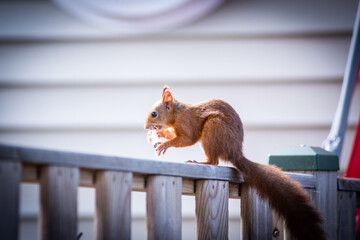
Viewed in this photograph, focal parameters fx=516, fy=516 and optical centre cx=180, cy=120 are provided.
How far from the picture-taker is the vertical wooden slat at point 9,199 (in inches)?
42.2

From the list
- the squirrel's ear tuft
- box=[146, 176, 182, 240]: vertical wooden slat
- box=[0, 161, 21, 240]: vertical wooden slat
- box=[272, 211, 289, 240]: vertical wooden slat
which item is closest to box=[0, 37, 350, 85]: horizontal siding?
the squirrel's ear tuft

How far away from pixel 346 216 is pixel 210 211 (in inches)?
33.6

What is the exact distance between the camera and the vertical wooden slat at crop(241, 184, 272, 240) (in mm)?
1877

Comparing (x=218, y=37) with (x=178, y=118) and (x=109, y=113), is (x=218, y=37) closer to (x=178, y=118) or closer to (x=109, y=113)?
(x=109, y=113)

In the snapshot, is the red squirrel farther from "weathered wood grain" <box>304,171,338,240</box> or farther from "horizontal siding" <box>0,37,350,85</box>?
"horizontal siding" <box>0,37,350,85</box>

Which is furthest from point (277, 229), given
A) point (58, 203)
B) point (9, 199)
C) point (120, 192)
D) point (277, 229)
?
point (9, 199)

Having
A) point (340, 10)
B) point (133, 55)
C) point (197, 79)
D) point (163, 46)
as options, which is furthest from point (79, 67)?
point (340, 10)

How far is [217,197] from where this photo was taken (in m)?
1.73

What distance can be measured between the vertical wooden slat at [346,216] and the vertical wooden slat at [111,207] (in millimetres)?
1210

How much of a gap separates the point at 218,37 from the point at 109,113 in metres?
0.88

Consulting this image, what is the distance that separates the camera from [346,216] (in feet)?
7.42

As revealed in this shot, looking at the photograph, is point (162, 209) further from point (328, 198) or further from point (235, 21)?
point (235, 21)

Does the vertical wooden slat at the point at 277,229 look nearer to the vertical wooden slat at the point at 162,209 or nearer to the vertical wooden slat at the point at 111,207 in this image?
the vertical wooden slat at the point at 162,209

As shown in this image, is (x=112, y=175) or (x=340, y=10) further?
(x=340, y=10)
